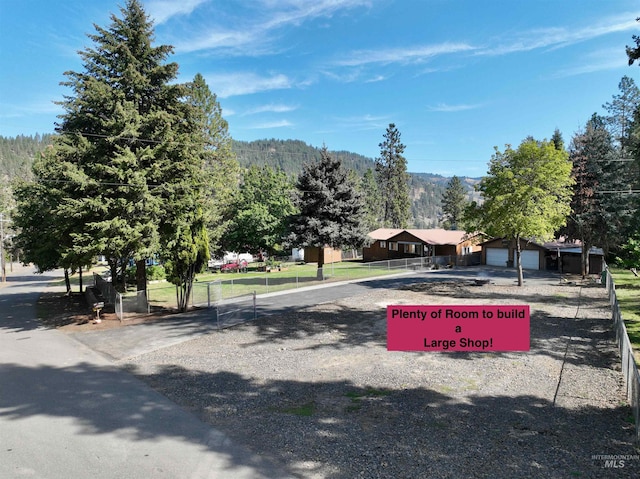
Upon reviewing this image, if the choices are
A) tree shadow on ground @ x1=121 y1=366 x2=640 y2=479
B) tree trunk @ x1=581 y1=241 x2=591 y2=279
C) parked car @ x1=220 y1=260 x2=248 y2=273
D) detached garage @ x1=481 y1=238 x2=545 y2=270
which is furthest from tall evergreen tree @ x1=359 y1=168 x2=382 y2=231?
tree shadow on ground @ x1=121 y1=366 x2=640 y2=479

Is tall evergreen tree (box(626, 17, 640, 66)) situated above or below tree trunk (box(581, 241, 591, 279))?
above

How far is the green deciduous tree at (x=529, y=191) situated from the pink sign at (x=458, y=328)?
23.8ft

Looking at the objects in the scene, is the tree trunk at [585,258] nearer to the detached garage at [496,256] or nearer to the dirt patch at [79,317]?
the detached garage at [496,256]

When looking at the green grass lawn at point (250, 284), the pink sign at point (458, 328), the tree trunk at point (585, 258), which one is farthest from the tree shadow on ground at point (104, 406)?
the tree trunk at point (585, 258)

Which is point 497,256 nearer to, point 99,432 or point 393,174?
point 393,174

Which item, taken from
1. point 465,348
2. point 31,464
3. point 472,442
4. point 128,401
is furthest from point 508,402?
point 31,464

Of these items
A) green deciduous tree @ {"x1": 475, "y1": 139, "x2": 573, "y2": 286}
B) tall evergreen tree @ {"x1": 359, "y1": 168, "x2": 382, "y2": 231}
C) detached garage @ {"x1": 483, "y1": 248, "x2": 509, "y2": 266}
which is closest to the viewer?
green deciduous tree @ {"x1": 475, "y1": 139, "x2": 573, "y2": 286}

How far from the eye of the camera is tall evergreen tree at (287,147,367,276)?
30156 mm

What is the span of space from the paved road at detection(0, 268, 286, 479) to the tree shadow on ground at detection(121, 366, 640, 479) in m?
0.48

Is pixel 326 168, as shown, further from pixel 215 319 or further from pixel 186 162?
pixel 215 319

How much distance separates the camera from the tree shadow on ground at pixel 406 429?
598cm

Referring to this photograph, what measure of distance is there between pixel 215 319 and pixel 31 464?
36.5ft

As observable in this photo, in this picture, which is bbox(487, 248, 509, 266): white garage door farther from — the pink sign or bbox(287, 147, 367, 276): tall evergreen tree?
the pink sign

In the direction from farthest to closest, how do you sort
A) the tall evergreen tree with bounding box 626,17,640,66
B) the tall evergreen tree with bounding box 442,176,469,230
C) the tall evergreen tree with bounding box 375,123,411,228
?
the tall evergreen tree with bounding box 442,176,469,230
the tall evergreen tree with bounding box 375,123,411,228
the tall evergreen tree with bounding box 626,17,640,66
